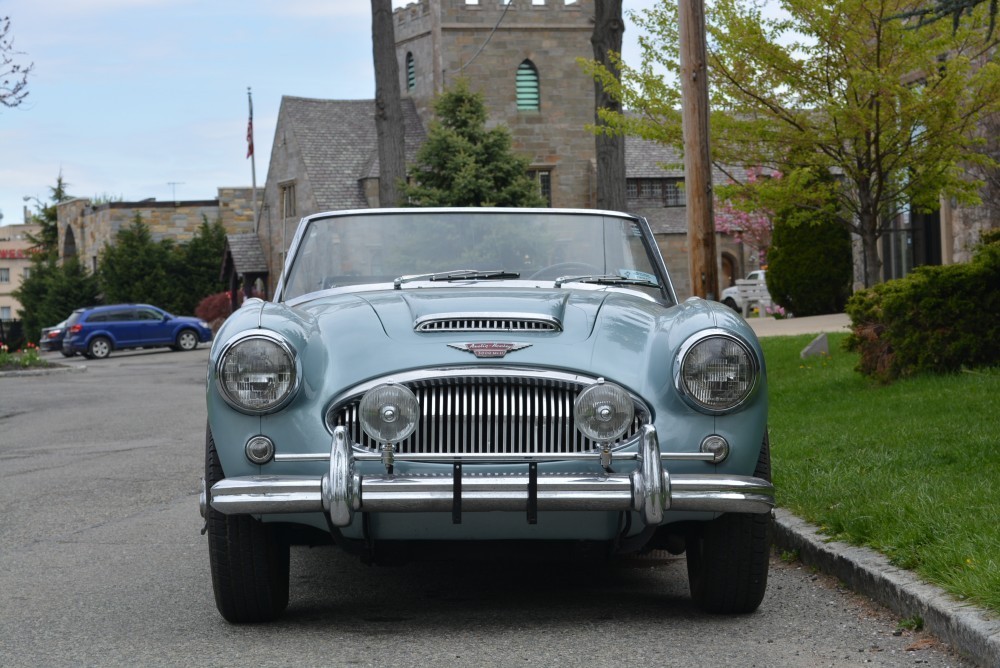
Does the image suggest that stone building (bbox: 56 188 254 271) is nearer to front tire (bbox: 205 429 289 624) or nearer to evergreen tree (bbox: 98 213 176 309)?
evergreen tree (bbox: 98 213 176 309)

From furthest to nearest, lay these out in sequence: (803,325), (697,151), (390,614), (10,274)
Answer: (10,274), (803,325), (697,151), (390,614)

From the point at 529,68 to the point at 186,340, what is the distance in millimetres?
17374

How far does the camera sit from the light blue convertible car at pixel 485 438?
13.6 ft

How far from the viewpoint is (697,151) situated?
37.1 feet

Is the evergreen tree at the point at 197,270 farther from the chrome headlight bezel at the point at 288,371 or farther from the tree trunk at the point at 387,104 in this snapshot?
the chrome headlight bezel at the point at 288,371

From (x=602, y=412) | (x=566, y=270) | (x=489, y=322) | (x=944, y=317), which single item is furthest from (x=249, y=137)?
(x=602, y=412)

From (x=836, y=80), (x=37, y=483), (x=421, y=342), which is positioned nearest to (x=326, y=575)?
(x=421, y=342)

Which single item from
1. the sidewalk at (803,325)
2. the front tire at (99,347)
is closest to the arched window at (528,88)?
the front tire at (99,347)

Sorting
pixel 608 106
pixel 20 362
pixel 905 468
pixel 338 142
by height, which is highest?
pixel 338 142

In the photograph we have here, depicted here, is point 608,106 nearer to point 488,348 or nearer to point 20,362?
point 488,348

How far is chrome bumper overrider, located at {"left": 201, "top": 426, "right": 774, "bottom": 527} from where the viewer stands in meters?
4.08

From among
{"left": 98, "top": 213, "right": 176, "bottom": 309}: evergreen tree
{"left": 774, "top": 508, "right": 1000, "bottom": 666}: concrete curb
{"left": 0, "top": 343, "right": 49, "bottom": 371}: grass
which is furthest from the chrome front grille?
{"left": 98, "top": 213, "right": 176, "bottom": 309}: evergreen tree

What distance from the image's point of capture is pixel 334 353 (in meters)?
4.50

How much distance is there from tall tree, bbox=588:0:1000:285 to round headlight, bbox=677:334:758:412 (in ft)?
29.2
